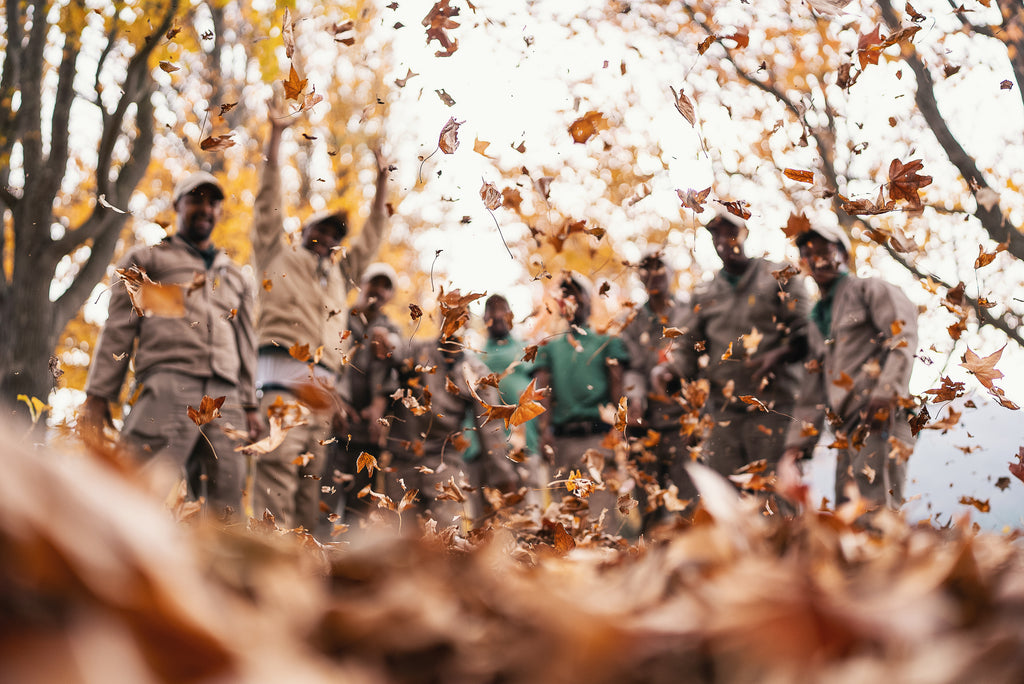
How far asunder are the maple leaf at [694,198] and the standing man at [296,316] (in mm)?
1828

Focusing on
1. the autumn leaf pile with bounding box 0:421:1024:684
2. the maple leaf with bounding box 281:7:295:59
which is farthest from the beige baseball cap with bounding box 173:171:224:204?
the autumn leaf pile with bounding box 0:421:1024:684

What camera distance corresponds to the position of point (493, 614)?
0.56m

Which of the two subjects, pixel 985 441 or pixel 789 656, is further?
pixel 985 441

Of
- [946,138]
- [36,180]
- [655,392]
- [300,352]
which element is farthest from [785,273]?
[36,180]

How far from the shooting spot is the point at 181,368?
12.5 ft

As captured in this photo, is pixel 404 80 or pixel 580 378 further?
pixel 580 378

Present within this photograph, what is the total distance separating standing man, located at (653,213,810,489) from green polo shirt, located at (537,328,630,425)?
377 mm

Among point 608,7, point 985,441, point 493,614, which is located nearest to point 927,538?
point 493,614

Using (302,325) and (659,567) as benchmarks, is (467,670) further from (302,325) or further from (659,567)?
(302,325)

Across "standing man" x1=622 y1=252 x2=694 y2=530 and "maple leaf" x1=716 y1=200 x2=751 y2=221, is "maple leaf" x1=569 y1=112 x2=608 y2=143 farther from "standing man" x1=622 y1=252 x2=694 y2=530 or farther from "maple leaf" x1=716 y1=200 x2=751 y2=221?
"standing man" x1=622 y1=252 x2=694 y2=530

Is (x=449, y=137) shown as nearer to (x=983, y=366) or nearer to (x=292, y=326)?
(x=983, y=366)

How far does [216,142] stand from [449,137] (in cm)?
96

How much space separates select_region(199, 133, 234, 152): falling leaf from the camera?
277 cm

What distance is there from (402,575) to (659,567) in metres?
0.22
